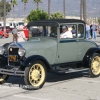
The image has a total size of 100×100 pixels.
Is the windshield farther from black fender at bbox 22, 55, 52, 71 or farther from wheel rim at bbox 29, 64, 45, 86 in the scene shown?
wheel rim at bbox 29, 64, 45, 86

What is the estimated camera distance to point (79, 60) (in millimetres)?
10562

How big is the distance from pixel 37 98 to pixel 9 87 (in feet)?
5.27

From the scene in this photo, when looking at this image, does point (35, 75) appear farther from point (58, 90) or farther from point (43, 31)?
point (43, 31)

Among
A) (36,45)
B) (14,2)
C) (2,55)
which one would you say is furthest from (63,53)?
(14,2)

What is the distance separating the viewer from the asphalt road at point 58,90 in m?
8.20

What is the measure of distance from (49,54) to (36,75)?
83 cm

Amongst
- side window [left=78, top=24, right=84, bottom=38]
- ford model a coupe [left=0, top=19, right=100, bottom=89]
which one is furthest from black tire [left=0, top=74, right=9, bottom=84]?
side window [left=78, top=24, right=84, bottom=38]

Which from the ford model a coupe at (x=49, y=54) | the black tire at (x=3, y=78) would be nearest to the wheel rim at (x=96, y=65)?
the ford model a coupe at (x=49, y=54)

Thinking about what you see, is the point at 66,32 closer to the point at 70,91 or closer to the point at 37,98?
the point at 70,91

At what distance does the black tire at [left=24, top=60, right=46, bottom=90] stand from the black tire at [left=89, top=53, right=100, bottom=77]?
1.99 metres

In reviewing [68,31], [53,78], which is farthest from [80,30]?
[53,78]

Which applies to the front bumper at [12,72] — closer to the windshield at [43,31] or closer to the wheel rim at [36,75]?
the wheel rim at [36,75]

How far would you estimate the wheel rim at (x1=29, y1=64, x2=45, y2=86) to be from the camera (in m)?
9.08

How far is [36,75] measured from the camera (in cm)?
914
